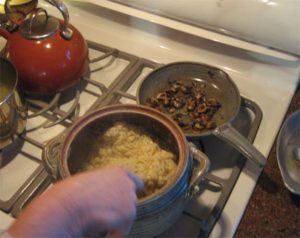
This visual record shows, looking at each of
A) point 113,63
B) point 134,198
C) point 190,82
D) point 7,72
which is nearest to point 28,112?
point 7,72

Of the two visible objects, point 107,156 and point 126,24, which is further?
point 126,24

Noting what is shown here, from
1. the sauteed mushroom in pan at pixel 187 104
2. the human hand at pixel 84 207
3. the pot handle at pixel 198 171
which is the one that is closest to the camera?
the human hand at pixel 84 207

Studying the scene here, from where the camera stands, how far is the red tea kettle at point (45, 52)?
685 millimetres

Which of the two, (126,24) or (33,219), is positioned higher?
(33,219)

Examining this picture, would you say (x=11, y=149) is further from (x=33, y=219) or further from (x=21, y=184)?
(x=33, y=219)

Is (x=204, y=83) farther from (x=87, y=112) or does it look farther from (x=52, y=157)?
(x=52, y=157)

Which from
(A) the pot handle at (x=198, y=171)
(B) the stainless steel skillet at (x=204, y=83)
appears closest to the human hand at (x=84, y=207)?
(A) the pot handle at (x=198, y=171)

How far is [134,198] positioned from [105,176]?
1.5 inches

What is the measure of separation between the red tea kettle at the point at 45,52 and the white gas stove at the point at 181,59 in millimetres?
41

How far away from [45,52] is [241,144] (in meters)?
0.36

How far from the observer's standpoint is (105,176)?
0.38 m

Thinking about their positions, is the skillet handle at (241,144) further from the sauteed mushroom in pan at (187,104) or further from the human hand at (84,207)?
the human hand at (84,207)

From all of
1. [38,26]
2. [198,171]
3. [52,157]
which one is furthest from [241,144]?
[38,26]

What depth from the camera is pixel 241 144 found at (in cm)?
57
